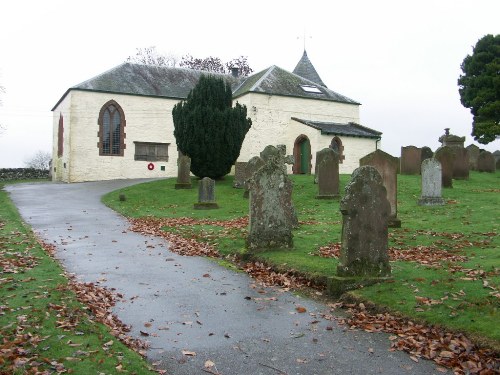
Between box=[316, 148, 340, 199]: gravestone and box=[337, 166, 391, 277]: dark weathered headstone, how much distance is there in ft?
35.5

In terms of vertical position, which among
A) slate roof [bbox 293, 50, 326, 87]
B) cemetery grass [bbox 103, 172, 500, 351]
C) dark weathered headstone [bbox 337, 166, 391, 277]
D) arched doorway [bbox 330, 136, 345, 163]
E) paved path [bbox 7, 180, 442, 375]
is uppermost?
slate roof [bbox 293, 50, 326, 87]

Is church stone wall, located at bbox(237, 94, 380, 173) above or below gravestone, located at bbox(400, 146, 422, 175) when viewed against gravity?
above

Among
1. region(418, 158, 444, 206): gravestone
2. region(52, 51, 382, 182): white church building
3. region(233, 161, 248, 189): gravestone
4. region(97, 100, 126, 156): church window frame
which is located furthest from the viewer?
region(97, 100, 126, 156): church window frame

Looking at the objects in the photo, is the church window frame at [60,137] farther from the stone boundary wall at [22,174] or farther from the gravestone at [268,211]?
the gravestone at [268,211]

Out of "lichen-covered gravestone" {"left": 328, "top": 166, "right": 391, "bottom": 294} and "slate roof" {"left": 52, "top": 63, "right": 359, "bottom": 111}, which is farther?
"slate roof" {"left": 52, "top": 63, "right": 359, "bottom": 111}

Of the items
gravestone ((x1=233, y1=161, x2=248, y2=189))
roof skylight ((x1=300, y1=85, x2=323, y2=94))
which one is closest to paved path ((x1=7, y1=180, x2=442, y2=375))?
gravestone ((x1=233, y1=161, x2=248, y2=189))

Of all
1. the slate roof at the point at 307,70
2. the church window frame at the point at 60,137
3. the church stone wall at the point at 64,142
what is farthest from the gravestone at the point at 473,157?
the church window frame at the point at 60,137

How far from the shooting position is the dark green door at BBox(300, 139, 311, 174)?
115 feet

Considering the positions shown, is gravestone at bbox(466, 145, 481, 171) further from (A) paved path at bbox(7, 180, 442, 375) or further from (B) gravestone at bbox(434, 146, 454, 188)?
(A) paved path at bbox(7, 180, 442, 375)

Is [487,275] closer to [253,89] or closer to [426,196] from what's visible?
[426,196]

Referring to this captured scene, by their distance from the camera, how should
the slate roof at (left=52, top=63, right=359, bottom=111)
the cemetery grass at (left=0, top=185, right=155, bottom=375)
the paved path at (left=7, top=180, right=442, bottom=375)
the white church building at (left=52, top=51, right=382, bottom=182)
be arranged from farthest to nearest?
the slate roof at (left=52, top=63, right=359, bottom=111)
the white church building at (left=52, top=51, right=382, bottom=182)
the paved path at (left=7, top=180, right=442, bottom=375)
the cemetery grass at (left=0, top=185, right=155, bottom=375)

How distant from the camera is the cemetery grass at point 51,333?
4.52 metres

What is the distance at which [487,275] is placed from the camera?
741 centimetres

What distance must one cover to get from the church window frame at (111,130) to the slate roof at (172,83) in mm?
1329
